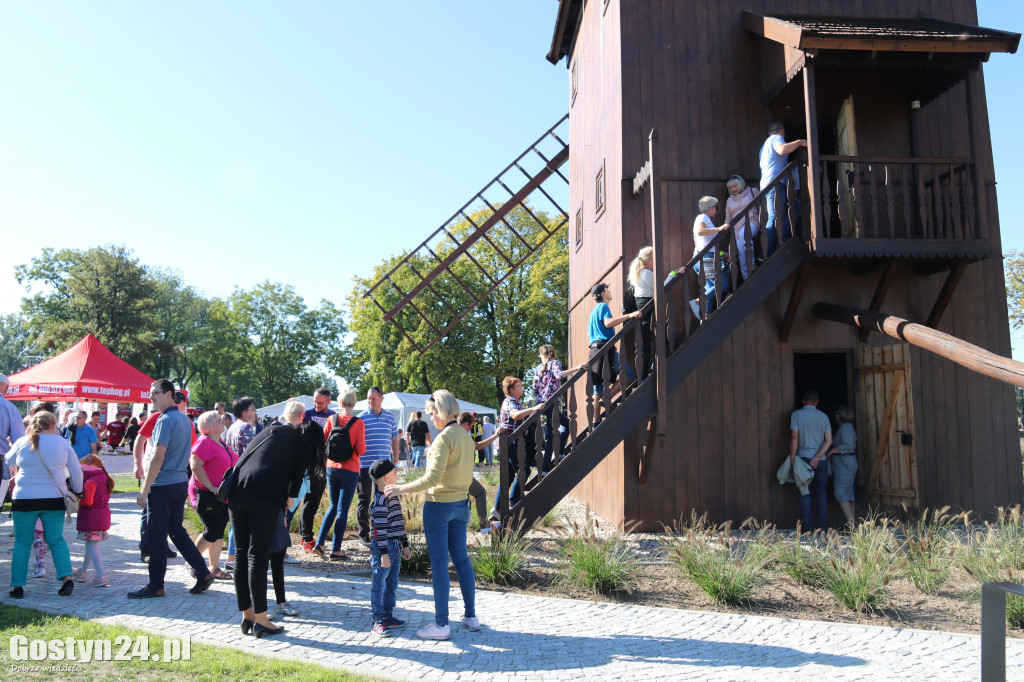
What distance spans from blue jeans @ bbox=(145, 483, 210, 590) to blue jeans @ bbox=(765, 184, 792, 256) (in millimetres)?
7169

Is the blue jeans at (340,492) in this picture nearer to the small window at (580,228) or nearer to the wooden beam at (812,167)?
the wooden beam at (812,167)

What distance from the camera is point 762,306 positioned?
973 centimetres

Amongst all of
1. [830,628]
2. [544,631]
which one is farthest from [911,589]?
[544,631]

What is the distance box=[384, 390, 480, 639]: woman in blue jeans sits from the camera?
505 centimetres

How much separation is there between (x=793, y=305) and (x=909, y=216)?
1.70m

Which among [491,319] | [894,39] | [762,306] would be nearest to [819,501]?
[762,306]

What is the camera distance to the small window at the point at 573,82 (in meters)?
14.5

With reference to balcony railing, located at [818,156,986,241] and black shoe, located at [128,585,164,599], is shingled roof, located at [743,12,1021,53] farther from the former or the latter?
black shoe, located at [128,585,164,599]

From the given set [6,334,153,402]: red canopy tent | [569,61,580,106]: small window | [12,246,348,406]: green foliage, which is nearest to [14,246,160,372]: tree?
[12,246,348,406]: green foliage

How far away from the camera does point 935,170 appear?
9.55 metres

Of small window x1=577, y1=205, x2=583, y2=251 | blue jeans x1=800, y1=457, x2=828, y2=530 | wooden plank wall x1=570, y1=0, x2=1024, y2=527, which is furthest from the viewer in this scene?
small window x1=577, y1=205, x2=583, y2=251

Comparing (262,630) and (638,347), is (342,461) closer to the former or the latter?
(262,630)

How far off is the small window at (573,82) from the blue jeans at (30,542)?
1199 centimetres

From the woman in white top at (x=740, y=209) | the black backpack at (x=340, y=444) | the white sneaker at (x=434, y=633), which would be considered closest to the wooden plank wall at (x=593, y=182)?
the woman in white top at (x=740, y=209)
